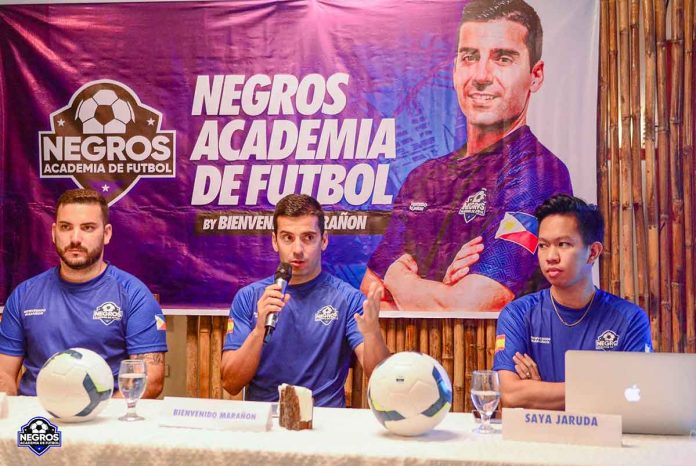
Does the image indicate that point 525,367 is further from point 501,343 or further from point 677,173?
point 677,173

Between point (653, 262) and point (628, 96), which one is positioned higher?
point (628, 96)

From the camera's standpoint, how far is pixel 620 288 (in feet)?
14.7

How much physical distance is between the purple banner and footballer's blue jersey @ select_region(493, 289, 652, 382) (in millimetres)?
1267

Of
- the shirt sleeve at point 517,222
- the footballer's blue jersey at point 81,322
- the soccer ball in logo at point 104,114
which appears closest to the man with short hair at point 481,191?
the shirt sleeve at point 517,222

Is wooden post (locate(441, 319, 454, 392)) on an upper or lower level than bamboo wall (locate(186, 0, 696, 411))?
lower

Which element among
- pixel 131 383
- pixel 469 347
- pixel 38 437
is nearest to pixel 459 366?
pixel 469 347

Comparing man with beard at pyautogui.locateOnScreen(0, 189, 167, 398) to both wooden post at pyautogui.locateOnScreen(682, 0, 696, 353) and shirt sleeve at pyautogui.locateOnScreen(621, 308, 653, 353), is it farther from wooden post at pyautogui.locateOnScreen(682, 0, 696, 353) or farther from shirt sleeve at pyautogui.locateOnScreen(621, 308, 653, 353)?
wooden post at pyautogui.locateOnScreen(682, 0, 696, 353)

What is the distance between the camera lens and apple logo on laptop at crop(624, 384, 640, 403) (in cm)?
216

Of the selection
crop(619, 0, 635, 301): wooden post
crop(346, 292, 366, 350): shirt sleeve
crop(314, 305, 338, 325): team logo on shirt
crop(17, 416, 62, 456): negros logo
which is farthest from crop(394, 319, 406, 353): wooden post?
crop(17, 416, 62, 456): negros logo

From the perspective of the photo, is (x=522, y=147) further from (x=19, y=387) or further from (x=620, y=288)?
(x=19, y=387)

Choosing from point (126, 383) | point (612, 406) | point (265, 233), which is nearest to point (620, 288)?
point (265, 233)

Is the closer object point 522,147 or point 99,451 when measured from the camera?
point 99,451

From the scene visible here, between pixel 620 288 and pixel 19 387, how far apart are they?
318 centimetres

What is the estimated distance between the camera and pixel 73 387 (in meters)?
2.21
